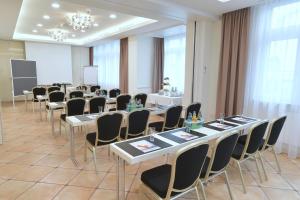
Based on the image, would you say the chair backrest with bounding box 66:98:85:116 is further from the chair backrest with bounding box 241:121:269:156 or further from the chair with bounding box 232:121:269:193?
the chair backrest with bounding box 241:121:269:156

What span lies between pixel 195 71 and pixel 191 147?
371cm

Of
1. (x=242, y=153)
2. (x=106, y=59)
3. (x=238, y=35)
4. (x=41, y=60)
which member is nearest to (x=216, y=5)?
(x=238, y=35)

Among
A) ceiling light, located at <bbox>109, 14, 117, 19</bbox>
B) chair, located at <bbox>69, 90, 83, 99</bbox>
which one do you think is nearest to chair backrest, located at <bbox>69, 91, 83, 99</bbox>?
chair, located at <bbox>69, 90, 83, 99</bbox>

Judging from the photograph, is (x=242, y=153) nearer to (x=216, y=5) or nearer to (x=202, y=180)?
(x=202, y=180)

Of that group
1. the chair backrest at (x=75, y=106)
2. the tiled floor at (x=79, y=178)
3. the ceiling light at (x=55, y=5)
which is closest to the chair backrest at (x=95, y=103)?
the chair backrest at (x=75, y=106)

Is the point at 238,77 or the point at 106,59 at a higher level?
the point at 106,59

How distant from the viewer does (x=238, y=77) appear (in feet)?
13.9

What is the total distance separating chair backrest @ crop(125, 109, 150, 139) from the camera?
2947mm

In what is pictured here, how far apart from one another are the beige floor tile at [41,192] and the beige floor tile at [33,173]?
0.70 ft

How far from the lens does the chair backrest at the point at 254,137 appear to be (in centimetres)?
229

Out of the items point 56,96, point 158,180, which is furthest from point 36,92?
point 158,180

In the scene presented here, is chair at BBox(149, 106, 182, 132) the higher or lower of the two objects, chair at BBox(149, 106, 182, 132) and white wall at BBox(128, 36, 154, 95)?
the lower

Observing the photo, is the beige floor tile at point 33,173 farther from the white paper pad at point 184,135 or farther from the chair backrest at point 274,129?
the chair backrest at point 274,129

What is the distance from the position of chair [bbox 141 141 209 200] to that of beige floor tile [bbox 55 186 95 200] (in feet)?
3.00
